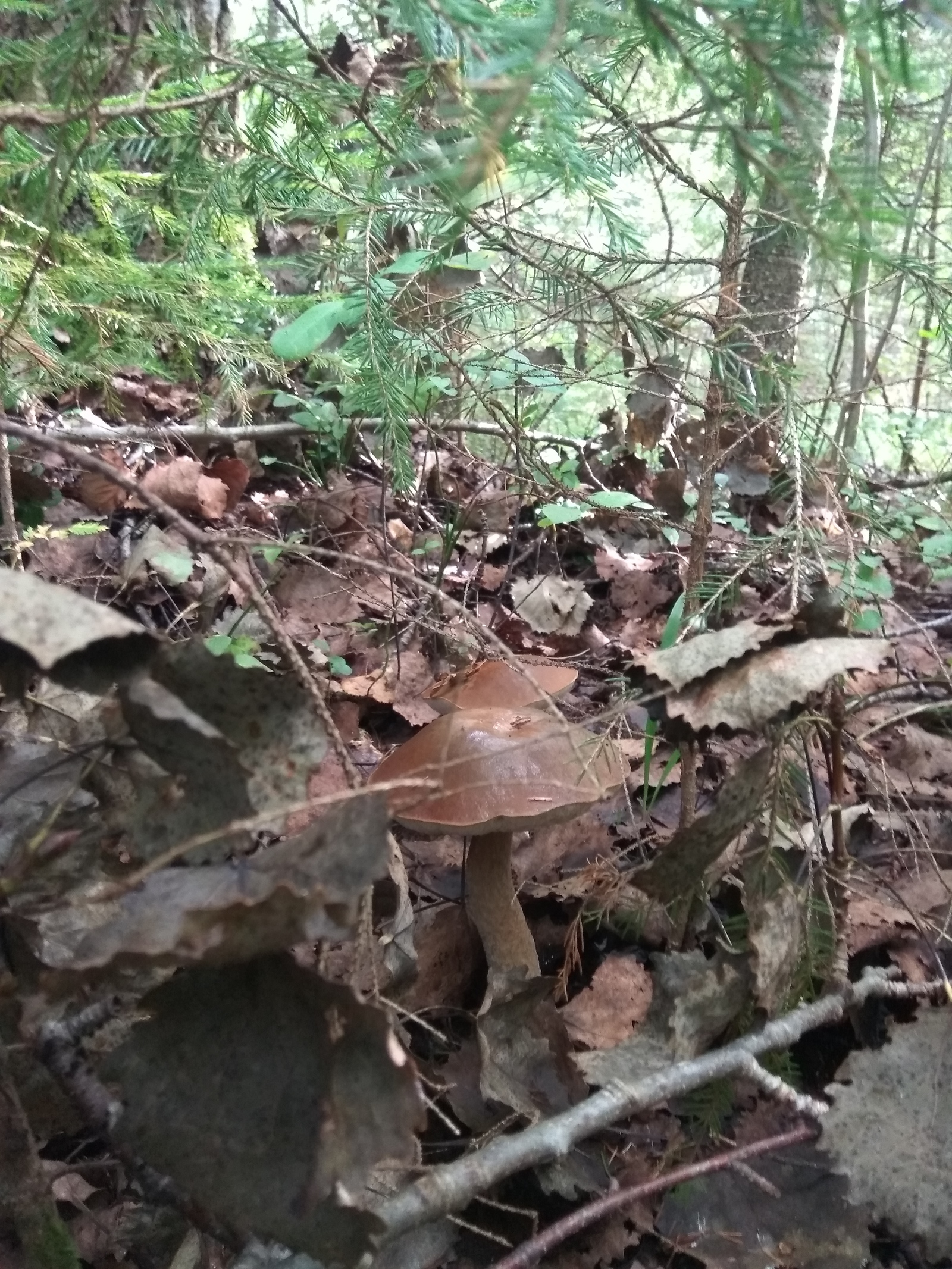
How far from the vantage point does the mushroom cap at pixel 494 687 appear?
6.05ft

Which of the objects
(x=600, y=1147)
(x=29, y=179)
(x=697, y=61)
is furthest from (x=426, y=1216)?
(x=29, y=179)

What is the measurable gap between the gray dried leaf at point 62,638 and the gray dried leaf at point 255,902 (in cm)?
24

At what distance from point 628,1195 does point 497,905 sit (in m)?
0.63

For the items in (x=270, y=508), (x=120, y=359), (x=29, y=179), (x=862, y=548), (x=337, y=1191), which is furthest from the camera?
(x=270, y=508)

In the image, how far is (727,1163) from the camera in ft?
3.86

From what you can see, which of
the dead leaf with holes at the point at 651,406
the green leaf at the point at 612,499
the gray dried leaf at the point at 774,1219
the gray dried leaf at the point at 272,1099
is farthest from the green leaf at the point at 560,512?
the gray dried leaf at the point at 272,1099

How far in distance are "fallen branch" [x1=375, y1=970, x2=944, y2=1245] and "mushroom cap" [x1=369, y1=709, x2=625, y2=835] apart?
0.46 metres

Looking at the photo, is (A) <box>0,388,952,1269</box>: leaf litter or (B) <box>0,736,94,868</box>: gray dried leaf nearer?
(A) <box>0,388,952,1269</box>: leaf litter

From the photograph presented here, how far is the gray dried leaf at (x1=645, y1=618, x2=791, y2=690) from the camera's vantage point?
1.17 m

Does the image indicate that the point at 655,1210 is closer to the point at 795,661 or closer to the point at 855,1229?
the point at 855,1229

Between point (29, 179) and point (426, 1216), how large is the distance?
2.39 meters

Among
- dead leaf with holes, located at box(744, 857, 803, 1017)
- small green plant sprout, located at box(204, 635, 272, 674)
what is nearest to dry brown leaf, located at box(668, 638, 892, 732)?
dead leaf with holes, located at box(744, 857, 803, 1017)

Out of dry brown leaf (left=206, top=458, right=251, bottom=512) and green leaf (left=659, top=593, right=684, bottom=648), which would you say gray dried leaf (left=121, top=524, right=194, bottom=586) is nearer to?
dry brown leaf (left=206, top=458, right=251, bottom=512)

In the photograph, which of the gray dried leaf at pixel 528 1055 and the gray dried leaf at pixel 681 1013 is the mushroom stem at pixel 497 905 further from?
the gray dried leaf at pixel 681 1013
